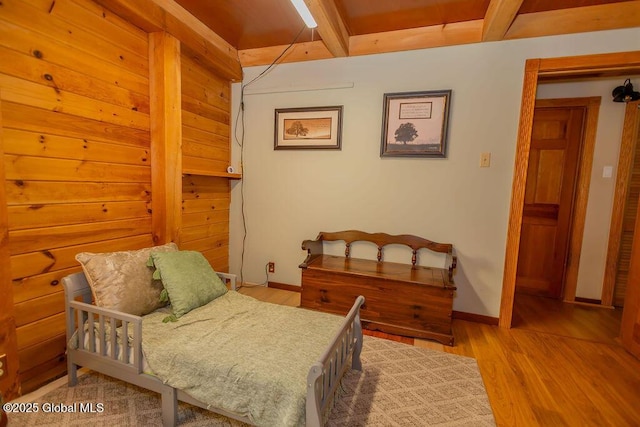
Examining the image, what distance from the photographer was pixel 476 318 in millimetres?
2637

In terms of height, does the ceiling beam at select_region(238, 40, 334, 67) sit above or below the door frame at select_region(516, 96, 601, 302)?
above

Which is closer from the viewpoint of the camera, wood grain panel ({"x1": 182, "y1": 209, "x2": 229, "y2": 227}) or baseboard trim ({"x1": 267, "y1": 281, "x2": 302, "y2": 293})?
wood grain panel ({"x1": 182, "y1": 209, "x2": 229, "y2": 227})

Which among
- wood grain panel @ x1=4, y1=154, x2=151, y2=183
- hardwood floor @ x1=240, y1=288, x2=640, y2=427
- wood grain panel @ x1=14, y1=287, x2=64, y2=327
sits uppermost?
wood grain panel @ x1=4, y1=154, x2=151, y2=183

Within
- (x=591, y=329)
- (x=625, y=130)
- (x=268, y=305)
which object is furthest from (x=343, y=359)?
(x=625, y=130)

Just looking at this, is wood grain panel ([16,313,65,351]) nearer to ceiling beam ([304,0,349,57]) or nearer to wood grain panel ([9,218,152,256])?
wood grain panel ([9,218,152,256])

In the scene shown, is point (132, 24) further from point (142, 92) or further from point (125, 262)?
point (125, 262)

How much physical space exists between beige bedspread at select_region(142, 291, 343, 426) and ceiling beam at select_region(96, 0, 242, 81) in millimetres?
1992

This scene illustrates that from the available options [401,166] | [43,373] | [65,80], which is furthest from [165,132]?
[401,166]

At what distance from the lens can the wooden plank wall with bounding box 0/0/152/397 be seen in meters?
1.51

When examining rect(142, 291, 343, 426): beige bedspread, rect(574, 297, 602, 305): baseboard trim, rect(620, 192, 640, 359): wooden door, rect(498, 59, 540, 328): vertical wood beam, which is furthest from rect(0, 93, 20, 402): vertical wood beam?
rect(574, 297, 602, 305): baseboard trim

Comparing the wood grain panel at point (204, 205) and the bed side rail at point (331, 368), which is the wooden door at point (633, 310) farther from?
the wood grain panel at point (204, 205)

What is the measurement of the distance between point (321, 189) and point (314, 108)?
2.65 ft

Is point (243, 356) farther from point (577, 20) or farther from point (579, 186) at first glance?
point (579, 186)

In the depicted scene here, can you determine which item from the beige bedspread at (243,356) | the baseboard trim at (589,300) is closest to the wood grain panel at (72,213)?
the beige bedspread at (243,356)
